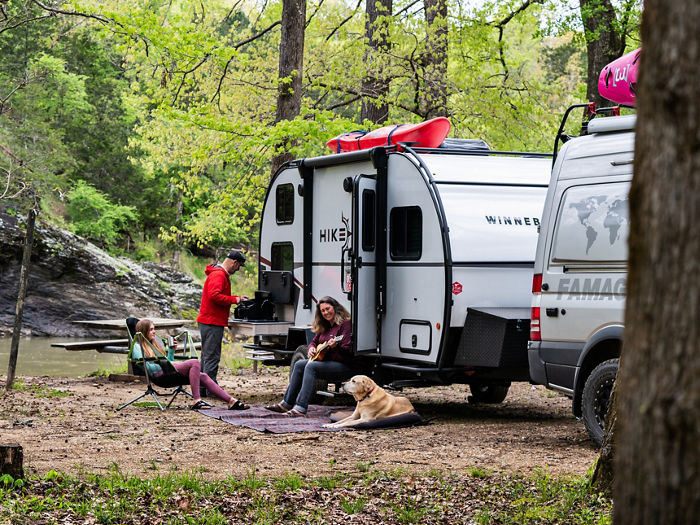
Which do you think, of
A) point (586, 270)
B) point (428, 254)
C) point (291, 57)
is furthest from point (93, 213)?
point (586, 270)

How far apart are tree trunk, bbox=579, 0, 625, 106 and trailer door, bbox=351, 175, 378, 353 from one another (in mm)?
6262

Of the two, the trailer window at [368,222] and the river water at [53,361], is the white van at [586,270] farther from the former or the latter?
the river water at [53,361]

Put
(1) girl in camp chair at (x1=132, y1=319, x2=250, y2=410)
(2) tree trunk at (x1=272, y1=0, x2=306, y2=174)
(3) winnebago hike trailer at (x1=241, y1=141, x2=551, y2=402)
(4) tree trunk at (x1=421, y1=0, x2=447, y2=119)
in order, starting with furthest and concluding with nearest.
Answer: (4) tree trunk at (x1=421, y1=0, x2=447, y2=119)
(2) tree trunk at (x1=272, y1=0, x2=306, y2=174)
(1) girl in camp chair at (x1=132, y1=319, x2=250, y2=410)
(3) winnebago hike trailer at (x1=241, y1=141, x2=551, y2=402)

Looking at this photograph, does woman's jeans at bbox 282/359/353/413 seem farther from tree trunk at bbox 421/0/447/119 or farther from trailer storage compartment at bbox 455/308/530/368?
tree trunk at bbox 421/0/447/119

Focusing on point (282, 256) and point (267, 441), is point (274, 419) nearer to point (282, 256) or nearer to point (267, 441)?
point (267, 441)

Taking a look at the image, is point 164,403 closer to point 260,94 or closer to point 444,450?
point 444,450

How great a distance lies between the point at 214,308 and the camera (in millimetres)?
11906

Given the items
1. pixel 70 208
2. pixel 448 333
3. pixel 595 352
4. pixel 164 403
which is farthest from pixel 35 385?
pixel 70 208

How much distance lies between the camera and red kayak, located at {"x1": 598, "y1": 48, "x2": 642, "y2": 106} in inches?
348

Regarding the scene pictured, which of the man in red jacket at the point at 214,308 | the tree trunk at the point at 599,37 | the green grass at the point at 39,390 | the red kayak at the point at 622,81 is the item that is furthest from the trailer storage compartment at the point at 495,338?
the tree trunk at the point at 599,37

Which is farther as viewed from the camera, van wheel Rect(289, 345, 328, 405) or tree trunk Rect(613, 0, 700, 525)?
van wheel Rect(289, 345, 328, 405)

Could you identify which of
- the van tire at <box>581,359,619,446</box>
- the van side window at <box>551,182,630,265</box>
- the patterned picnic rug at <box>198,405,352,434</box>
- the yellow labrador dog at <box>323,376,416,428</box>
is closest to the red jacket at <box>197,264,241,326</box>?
the patterned picnic rug at <box>198,405,352,434</box>

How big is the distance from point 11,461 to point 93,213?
29.9 meters

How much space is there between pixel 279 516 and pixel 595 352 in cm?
363
